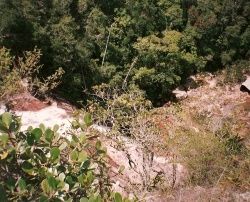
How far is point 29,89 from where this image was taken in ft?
73.9

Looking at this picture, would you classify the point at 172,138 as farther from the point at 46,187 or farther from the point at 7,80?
the point at 46,187

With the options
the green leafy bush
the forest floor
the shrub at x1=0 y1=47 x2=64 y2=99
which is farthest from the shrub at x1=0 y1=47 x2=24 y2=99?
the green leafy bush

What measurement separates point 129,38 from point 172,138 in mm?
11677

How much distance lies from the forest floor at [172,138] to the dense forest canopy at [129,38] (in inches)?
82.3

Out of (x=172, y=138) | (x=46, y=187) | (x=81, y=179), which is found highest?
(x=46, y=187)

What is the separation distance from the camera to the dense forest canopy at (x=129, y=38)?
79.6ft

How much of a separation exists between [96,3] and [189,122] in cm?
932

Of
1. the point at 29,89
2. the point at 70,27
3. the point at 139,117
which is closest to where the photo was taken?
the point at 139,117

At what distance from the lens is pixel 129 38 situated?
28.1 meters

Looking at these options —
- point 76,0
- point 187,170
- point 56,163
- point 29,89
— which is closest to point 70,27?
point 76,0

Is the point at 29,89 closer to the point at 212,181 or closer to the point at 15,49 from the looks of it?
the point at 15,49

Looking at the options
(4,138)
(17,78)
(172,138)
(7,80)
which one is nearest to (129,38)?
(17,78)

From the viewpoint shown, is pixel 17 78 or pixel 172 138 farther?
pixel 17 78

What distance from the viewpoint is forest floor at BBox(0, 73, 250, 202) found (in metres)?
13.8
